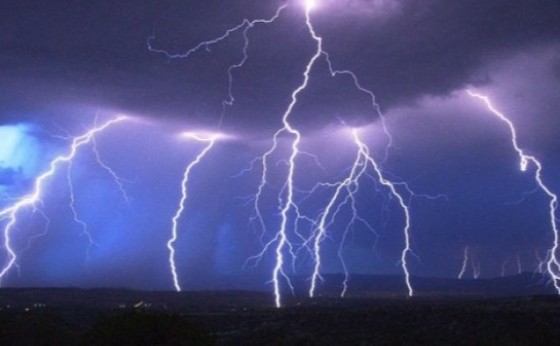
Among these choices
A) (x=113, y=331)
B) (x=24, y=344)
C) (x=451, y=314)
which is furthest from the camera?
(x=451, y=314)

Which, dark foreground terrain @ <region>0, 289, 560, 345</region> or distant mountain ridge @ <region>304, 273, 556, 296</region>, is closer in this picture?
dark foreground terrain @ <region>0, 289, 560, 345</region>

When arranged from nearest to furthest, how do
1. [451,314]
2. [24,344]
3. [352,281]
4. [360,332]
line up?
[24,344], [360,332], [451,314], [352,281]

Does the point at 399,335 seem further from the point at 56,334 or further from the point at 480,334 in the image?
the point at 56,334

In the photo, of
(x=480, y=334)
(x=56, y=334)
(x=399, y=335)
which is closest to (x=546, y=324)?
(x=480, y=334)

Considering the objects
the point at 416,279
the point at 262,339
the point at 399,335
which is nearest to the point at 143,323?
the point at 262,339

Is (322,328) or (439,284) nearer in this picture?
(322,328)

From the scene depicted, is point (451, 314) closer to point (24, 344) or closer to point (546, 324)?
point (546, 324)

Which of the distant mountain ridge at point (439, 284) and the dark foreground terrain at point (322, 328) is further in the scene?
the distant mountain ridge at point (439, 284)

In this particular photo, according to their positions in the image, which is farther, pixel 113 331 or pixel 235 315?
pixel 235 315

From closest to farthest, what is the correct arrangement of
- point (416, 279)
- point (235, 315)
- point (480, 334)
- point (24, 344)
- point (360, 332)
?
1. point (24, 344)
2. point (480, 334)
3. point (360, 332)
4. point (235, 315)
5. point (416, 279)
